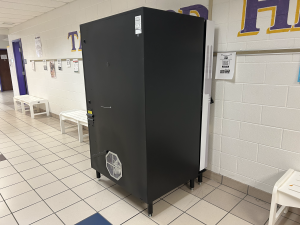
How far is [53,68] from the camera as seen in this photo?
18.5 feet

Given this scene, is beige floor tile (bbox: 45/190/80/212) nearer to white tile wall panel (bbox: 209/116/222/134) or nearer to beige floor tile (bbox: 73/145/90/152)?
beige floor tile (bbox: 73/145/90/152)

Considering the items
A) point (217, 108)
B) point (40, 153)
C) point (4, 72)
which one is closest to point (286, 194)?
point (217, 108)

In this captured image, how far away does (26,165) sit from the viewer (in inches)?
129

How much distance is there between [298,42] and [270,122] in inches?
30.5

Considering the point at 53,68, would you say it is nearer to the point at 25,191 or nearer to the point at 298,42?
the point at 25,191

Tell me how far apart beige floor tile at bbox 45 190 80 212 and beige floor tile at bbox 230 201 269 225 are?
67.5 inches

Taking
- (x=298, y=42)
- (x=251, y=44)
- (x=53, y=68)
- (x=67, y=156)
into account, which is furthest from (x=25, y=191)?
(x=53, y=68)

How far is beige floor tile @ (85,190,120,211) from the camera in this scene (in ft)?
7.62

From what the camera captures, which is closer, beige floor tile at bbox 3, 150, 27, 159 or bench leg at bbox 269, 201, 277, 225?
bench leg at bbox 269, 201, 277, 225

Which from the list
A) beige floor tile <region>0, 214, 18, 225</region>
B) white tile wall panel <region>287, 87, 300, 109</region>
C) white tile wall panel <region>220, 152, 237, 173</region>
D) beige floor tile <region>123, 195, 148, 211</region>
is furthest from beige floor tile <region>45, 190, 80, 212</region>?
white tile wall panel <region>287, 87, 300, 109</region>

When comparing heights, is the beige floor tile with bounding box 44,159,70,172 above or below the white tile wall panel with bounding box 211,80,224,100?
below

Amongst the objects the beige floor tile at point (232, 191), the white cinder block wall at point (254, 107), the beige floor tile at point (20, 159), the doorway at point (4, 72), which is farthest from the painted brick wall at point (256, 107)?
the doorway at point (4, 72)

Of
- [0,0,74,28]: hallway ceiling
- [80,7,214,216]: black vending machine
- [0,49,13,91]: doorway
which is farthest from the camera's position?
[0,49,13,91]: doorway

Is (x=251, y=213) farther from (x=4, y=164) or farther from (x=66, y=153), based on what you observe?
(x=4, y=164)
